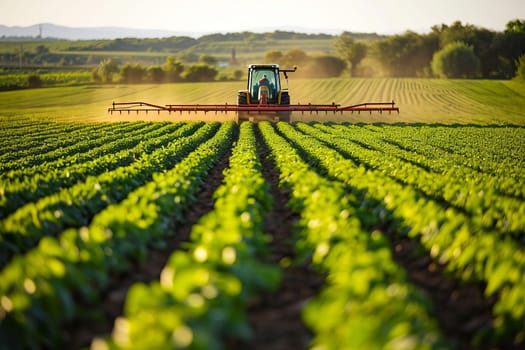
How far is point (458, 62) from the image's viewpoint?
246ft

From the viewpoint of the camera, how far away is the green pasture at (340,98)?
4097 centimetres

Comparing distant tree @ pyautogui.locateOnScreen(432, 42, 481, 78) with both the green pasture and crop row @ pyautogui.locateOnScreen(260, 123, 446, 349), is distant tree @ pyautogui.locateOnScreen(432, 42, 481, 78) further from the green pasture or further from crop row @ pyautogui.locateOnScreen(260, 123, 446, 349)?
crop row @ pyautogui.locateOnScreen(260, 123, 446, 349)

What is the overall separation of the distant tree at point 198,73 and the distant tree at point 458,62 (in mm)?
29548

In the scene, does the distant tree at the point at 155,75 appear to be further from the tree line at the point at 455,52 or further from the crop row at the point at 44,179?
the crop row at the point at 44,179

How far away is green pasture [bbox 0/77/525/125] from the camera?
134ft

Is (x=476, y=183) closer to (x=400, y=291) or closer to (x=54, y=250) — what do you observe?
(x=400, y=291)

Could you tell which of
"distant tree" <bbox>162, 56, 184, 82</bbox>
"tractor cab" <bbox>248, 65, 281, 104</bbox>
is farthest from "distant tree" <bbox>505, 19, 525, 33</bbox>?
"tractor cab" <bbox>248, 65, 281, 104</bbox>

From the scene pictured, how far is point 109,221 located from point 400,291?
3480 millimetres

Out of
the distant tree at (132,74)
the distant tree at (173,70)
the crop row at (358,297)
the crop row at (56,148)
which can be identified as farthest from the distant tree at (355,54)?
the crop row at (358,297)

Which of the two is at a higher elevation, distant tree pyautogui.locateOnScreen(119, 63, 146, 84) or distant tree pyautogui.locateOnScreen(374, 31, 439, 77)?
distant tree pyautogui.locateOnScreen(374, 31, 439, 77)

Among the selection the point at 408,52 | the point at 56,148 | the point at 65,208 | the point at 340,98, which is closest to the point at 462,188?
the point at 65,208

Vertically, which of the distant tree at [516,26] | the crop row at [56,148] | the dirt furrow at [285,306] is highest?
the distant tree at [516,26]

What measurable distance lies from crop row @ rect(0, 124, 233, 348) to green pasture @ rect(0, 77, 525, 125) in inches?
1103

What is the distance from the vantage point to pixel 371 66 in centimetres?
9006
